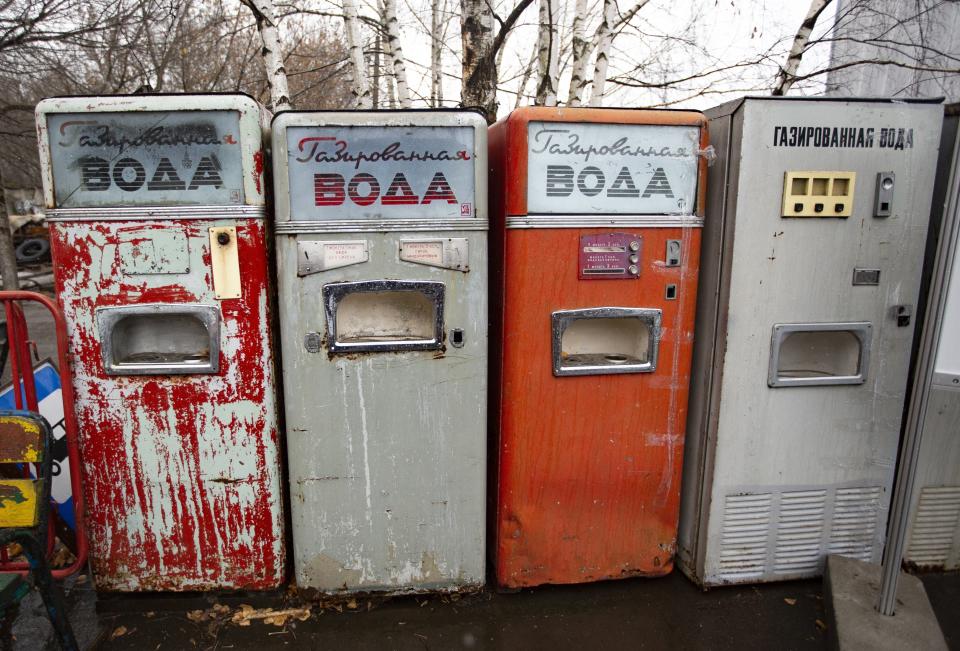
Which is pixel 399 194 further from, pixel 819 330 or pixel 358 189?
pixel 819 330

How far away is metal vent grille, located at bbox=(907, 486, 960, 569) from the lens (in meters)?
2.68

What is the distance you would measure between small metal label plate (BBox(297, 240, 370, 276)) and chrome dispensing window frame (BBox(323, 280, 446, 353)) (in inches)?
3.3

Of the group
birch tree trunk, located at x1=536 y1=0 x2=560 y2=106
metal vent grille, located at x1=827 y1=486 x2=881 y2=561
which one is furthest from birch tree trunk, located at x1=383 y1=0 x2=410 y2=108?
metal vent grille, located at x1=827 y1=486 x2=881 y2=561

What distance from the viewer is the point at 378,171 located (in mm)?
2197

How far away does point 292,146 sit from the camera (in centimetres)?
215

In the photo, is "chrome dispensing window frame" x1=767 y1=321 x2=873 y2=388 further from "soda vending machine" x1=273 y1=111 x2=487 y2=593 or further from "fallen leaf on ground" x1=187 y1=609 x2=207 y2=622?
"fallen leaf on ground" x1=187 y1=609 x2=207 y2=622

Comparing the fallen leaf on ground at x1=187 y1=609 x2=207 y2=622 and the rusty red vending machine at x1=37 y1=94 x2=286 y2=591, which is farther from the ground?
the rusty red vending machine at x1=37 y1=94 x2=286 y2=591

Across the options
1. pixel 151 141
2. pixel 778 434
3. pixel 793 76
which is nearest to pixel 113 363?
pixel 151 141

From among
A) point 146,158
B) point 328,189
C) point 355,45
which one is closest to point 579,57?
point 355,45

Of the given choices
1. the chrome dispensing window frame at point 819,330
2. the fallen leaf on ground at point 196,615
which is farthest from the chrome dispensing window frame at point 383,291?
the chrome dispensing window frame at point 819,330

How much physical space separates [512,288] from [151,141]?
5.00 ft

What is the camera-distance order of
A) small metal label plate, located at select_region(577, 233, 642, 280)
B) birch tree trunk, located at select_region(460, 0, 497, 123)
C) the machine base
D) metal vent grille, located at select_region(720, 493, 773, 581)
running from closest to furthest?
the machine base < small metal label plate, located at select_region(577, 233, 642, 280) < metal vent grille, located at select_region(720, 493, 773, 581) < birch tree trunk, located at select_region(460, 0, 497, 123)

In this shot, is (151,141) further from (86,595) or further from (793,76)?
(793,76)

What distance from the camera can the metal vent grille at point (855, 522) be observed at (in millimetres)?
2637
